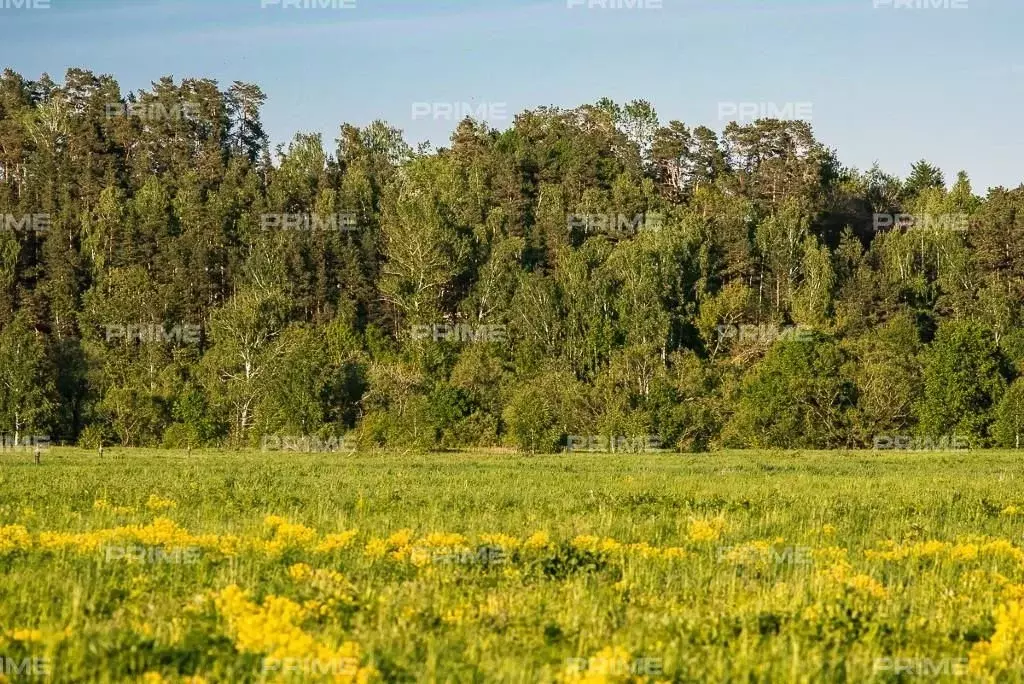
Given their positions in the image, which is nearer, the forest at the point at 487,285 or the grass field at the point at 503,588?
the grass field at the point at 503,588

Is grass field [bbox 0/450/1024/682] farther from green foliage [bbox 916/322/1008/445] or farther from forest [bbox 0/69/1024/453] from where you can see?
green foliage [bbox 916/322/1008/445]

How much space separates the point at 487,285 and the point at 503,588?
9815cm

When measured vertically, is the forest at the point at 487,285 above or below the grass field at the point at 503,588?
above

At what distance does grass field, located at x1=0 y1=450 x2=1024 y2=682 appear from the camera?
11.4 meters

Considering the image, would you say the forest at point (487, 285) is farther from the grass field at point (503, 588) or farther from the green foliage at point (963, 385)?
the grass field at point (503, 588)

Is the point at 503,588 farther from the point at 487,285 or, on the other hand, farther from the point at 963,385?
the point at 487,285

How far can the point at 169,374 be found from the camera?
10100 centimetres

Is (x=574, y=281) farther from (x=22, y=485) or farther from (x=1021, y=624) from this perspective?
(x=1021, y=624)

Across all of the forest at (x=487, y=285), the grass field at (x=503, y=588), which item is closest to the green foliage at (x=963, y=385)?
the forest at (x=487, y=285)

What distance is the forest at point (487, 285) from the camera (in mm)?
88375

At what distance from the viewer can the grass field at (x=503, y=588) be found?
37.4ft

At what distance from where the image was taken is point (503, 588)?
1574 cm

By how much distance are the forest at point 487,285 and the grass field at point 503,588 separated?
1864 inches

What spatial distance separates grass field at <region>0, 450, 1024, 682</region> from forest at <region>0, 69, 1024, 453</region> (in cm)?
4733
